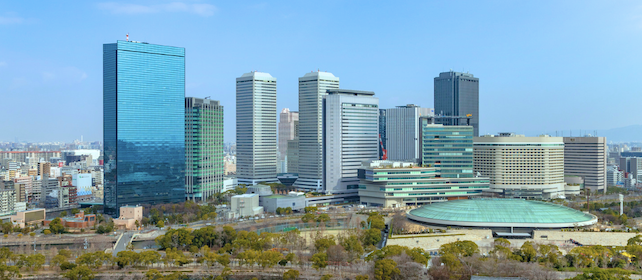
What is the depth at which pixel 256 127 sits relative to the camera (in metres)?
119

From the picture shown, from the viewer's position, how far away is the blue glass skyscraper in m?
83.6

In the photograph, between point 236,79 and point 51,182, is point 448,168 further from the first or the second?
point 51,182

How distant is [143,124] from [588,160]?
87.8 meters

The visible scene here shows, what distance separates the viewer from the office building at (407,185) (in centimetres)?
8612

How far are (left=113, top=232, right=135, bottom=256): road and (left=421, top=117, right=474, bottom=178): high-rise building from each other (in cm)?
4755

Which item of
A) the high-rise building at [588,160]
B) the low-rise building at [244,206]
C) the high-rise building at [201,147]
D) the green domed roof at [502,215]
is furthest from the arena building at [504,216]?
the high-rise building at [588,160]

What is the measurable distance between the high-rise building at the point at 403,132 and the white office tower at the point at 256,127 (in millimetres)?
26280

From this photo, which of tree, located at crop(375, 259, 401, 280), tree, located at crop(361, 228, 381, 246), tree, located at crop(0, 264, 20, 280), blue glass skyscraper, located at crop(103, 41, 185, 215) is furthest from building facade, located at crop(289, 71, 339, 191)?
tree, located at crop(0, 264, 20, 280)

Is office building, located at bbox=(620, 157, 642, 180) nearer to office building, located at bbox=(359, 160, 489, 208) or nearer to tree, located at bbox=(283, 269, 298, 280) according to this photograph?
office building, located at bbox=(359, 160, 489, 208)

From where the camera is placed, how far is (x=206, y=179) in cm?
9938

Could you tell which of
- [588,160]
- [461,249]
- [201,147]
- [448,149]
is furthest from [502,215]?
[588,160]

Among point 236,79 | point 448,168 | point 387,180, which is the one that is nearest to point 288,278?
point 387,180

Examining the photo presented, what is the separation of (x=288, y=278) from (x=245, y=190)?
56.4 metres

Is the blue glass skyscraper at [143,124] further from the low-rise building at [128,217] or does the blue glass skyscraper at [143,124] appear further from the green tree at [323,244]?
the green tree at [323,244]
